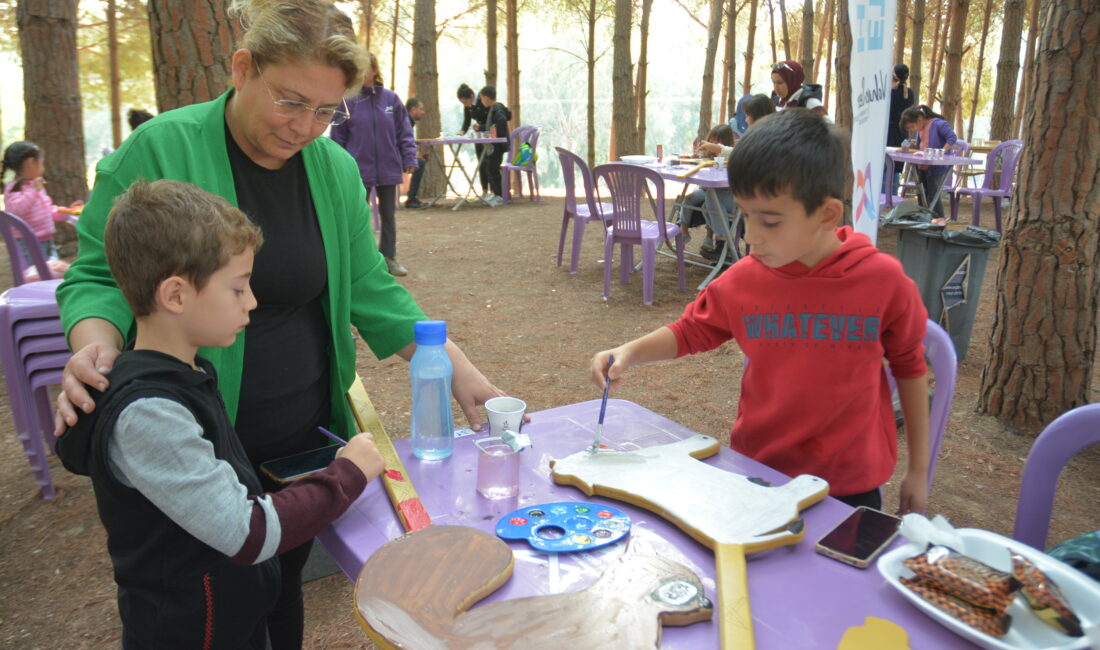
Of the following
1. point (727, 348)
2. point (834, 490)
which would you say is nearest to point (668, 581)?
point (834, 490)

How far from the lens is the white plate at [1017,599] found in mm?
944

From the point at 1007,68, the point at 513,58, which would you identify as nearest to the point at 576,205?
the point at 1007,68

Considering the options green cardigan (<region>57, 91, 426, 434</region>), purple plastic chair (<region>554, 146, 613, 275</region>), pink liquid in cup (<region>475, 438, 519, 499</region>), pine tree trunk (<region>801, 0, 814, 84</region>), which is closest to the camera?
pink liquid in cup (<region>475, 438, 519, 499</region>)

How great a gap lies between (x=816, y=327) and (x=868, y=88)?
1.27 m

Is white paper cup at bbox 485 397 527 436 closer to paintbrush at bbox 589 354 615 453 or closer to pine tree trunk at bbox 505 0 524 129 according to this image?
paintbrush at bbox 589 354 615 453

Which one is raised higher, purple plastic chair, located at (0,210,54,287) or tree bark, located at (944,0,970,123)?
tree bark, located at (944,0,970,123)

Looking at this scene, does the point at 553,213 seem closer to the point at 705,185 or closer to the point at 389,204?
the point at 389,204

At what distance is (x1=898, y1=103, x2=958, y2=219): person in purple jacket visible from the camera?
337 inches

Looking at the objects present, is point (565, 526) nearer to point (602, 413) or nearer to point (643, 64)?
point (602, 413)

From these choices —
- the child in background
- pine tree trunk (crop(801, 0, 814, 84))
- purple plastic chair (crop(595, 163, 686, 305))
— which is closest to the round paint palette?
the child in background

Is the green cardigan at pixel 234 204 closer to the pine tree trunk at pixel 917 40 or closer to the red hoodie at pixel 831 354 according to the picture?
the red hoodie at pixel 831 354

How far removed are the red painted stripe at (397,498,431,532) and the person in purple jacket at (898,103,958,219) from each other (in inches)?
341

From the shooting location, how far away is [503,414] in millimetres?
1597

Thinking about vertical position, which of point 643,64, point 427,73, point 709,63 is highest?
point 643,64
